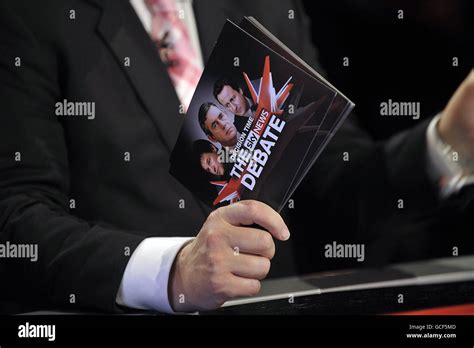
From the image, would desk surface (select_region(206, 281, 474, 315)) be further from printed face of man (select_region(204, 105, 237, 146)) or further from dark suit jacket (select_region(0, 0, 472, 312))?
printed face of man (select_region(204, 105, 237, 146))

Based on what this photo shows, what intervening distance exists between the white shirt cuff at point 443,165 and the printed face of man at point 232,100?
42 centimetres

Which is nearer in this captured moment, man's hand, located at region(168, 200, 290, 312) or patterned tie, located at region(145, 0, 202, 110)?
man's hand, located at region(168, 200, 290, 312)

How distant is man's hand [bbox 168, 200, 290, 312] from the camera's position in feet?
4.62

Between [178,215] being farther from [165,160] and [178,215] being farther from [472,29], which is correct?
[472,29]

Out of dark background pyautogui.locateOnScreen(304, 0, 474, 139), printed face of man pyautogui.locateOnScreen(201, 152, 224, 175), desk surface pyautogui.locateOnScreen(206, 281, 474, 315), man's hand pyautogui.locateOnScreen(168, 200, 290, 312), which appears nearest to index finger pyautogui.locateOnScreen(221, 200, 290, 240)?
man's hand pyautogui.locateOnScreen(168, 200, 290, 312)

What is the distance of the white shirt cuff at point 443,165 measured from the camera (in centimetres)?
155

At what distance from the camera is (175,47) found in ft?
5.27

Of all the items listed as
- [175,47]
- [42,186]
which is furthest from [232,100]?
[42,186]

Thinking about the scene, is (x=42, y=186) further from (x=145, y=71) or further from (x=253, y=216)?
(x=253, y=216)

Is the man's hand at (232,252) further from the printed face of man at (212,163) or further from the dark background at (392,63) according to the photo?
the dark background at (392,63)

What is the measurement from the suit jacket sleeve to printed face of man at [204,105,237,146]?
281mm

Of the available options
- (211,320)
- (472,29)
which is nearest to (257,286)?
(211,320)

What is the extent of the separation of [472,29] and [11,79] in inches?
41.4

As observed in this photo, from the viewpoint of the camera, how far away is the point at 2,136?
5.21 feet
